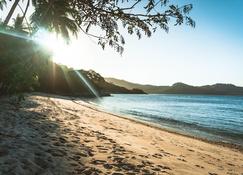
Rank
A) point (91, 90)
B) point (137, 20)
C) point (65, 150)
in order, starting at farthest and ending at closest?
point (91, 90) < point (137, 20) < point (65, 150)

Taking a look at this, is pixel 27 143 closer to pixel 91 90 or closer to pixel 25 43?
pixel 25 43

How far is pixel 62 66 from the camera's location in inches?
2552

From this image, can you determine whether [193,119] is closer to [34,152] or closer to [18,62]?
[18,62]

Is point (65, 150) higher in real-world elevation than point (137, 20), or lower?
lower

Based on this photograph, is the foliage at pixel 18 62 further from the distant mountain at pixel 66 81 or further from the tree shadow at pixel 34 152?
the distant mountain at pixel 66 81

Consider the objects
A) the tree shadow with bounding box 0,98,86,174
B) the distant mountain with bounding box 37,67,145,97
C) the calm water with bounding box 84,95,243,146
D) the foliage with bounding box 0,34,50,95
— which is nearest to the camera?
the tree shadow with bounding box 0,98,86,174

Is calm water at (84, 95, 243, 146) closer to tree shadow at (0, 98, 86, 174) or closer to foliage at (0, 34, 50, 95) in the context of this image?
foliage at (0, 34, 50, 95)

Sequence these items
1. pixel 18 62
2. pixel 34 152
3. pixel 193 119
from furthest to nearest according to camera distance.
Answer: pixel 193 119 → pixel 18 62 → pixel 34 152

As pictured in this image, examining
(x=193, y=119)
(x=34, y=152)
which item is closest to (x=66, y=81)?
(x=193, y=119)

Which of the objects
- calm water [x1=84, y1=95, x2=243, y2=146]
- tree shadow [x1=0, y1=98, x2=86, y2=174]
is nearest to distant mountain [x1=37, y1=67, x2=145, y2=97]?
calm water [x1=84, y1=95, x2=243, y2=146]

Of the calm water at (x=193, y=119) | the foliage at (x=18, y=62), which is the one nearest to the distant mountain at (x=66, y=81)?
the calm water at (x=193, y=119)

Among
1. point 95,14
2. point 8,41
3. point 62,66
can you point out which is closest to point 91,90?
point 62,66

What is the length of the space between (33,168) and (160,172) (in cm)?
290

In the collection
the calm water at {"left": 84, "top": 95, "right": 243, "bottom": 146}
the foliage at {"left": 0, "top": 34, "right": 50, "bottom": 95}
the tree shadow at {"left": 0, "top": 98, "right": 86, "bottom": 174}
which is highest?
the foliage at {"left": 0, "top": 34, "right": 50, "bottom": 95}
